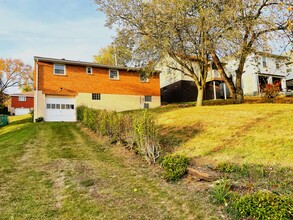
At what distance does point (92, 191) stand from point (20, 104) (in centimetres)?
4436

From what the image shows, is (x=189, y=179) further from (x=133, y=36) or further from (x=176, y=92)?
(x=176, y=92)

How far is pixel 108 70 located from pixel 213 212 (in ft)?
72.6

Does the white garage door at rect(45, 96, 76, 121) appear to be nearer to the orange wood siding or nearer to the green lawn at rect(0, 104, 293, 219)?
the orange wood siding

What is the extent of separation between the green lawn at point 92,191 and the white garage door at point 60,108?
1442cm

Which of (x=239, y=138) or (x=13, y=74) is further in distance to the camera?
(x=13, y=74)

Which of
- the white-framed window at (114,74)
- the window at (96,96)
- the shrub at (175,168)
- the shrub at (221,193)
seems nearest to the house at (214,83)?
the white-framed window at (114,74)

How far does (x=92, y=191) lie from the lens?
4.63 metres

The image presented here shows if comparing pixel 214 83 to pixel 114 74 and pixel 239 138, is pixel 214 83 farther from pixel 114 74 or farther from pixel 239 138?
pixel 239 138

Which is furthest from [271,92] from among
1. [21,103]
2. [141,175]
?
[21,103]

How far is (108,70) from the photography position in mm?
24297

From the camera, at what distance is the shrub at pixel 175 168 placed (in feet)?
16.5

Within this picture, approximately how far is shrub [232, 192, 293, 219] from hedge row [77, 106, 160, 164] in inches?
129

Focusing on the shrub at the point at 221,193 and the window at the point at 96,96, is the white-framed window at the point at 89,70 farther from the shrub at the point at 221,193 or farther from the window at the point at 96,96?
the shrub at the point at 221,193

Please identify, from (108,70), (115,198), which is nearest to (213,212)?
(115,198)
